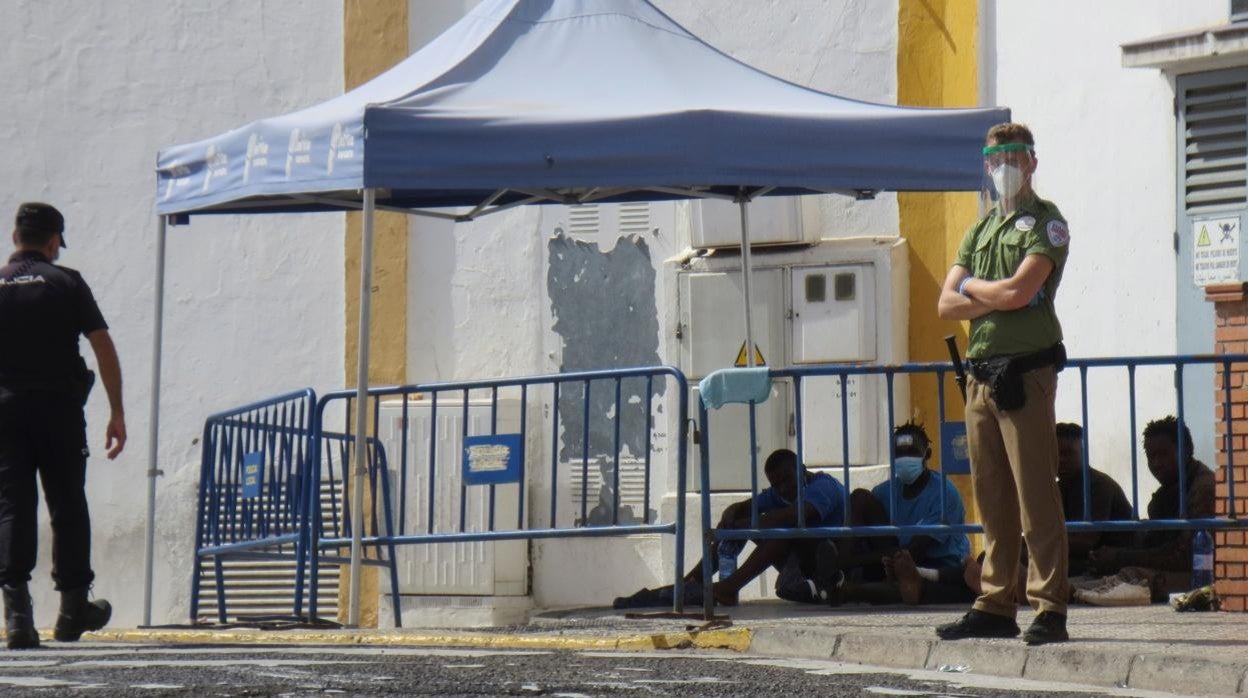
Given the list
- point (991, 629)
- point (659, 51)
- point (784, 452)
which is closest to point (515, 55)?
point (659, 51)

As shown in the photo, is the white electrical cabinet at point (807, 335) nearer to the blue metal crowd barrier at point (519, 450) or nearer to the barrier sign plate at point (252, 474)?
the blue metal crowd barrier at point (519, 450)

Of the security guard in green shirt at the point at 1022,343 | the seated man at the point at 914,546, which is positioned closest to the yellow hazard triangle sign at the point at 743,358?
the seated man at the point at 914,546

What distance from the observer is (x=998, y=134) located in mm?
7617

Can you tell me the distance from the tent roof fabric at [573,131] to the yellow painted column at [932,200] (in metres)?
2.50

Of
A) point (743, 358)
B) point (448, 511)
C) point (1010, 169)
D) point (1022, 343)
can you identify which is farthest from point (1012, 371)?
point (448, 511)

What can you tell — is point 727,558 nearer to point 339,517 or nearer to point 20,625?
point 339,517

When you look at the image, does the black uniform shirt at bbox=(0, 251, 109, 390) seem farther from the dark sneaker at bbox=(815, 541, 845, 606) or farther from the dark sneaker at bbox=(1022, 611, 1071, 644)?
the dark sneaker at bbox=(1022, 611, 1071, 644)

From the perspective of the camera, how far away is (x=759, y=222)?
12891mm

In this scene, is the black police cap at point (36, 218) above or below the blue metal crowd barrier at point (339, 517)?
above

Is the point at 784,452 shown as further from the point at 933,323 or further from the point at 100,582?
the point at 100,582

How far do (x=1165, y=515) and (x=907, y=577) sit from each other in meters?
1.25

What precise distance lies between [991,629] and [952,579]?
2643 mm

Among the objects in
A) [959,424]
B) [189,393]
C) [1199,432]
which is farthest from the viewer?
[189,393]

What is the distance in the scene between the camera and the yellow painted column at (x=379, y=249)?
45.6 feet
